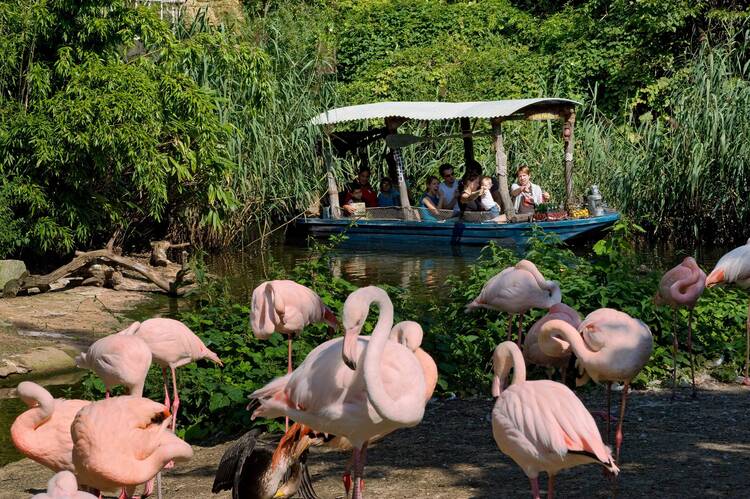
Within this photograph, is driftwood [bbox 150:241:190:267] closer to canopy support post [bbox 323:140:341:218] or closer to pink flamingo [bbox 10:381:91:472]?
canopy support post [bbox 323:140:341:218]

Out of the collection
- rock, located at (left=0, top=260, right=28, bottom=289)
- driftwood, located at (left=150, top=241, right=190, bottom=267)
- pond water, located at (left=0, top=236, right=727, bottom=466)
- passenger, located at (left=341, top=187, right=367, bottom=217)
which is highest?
passenger, located at (left=341, top=187, right=367, bottom=217)

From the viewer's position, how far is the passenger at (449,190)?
58.6 feet

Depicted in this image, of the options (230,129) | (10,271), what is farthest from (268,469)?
(230,129)

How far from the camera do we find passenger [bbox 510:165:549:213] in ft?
55.8

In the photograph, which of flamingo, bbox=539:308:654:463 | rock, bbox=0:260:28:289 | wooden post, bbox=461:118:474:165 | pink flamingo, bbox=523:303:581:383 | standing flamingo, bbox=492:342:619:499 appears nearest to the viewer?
standing flamingo, bbox=492:342:619:499

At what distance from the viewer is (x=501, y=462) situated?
5.96m

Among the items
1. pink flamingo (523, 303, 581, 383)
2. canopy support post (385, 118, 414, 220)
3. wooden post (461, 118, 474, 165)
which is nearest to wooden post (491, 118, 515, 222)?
wooden post (461, 118, 474, 165)

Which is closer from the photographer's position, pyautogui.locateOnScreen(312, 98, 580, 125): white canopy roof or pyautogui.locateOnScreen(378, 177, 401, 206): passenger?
pyautogui.locateOnScreen(312, 98, 580, 125): white canopy roof

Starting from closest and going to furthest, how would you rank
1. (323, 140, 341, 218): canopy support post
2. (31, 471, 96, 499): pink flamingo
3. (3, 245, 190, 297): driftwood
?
(31, 471, 96, 499): pink flamingo, (3, 245, 190, 297): driftwood, (323, 140, 341, 218): canopy support post

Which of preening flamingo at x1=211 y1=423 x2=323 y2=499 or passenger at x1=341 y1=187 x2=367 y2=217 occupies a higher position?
passenger at x1=341 y1=187 x2=367 y2=217

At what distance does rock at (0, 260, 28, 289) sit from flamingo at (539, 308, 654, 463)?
29.8ft

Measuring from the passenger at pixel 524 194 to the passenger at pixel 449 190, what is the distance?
1118 millimetres

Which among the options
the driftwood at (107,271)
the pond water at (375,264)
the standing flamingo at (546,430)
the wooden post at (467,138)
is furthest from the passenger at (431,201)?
the standing flamingo at (546,430)

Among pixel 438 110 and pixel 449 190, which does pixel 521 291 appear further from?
pixel 438 110
